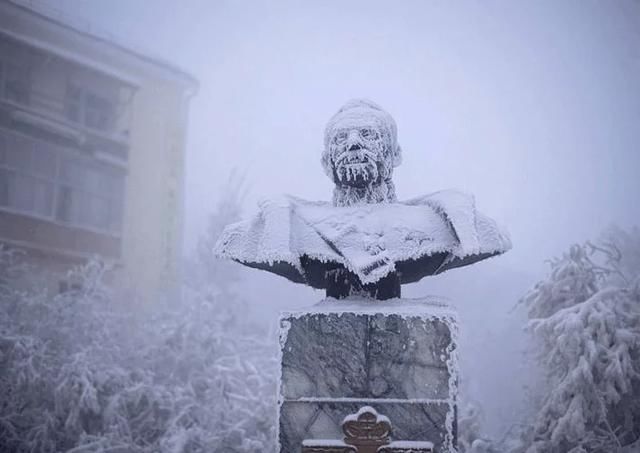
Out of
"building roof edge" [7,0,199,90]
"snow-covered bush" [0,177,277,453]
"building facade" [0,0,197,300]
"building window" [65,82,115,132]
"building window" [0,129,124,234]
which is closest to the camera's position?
"snow-covered bush" [0,177,277,453]

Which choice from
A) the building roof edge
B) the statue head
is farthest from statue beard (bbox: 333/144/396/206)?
the building roof edge

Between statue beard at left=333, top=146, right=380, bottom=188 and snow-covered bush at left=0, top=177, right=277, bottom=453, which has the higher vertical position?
statue beard at left=333, top=146, right=380, bottom=188

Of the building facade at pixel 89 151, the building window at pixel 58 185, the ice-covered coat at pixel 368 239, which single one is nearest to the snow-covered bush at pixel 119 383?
the building facade at pixel 89 151

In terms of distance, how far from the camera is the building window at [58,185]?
1174 centimetres

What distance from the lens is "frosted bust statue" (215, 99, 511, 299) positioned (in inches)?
102

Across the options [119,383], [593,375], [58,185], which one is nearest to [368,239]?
[593,375]

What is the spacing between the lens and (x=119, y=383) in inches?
269

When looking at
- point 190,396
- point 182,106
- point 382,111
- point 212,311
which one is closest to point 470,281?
point 182,106

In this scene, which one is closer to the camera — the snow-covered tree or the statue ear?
the statue ear

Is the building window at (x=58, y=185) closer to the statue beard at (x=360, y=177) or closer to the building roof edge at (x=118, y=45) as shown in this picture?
the building roof edge at (x=118, y=45)

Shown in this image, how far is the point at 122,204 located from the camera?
13.9 m

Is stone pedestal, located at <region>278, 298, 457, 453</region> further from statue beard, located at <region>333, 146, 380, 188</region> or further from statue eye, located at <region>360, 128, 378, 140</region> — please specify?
statue eye, located at <region>360, 128, 378, 140</region>

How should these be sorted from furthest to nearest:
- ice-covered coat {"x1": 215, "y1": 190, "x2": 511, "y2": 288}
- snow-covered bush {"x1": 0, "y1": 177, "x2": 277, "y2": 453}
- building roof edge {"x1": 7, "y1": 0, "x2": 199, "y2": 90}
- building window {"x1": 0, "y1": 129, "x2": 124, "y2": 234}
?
building roof edge {"x1": 7, "y1": 0, "x2": 199, "y2": 90} < building window {"x1": 0, "y1": 129, "x2": 124, "y2": 234} < snow-covered bush {"x1": 0, "y1": 177, "x2": 277, "y2": 453} < ice-covered coat {"x1": 215, "y1": 190, "x2": 511, "y2": 288}

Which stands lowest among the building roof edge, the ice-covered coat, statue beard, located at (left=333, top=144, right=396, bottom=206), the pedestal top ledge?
the pedestal top ledge
